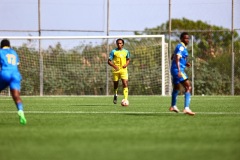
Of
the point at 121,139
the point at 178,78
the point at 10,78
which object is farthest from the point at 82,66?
the point at 121,139

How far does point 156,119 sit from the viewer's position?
15.6 m

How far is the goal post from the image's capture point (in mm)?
37688

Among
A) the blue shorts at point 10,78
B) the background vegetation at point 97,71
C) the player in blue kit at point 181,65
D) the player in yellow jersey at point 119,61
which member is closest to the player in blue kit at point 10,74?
the blue shorts at point 10,78

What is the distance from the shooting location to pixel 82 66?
38625mm

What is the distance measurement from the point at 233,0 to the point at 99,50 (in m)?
7.85

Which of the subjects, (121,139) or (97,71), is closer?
(121,139)

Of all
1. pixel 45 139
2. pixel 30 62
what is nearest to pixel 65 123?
pixel 45 139

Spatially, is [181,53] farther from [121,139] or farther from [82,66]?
[82,66]

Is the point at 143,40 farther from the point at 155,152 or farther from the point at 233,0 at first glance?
the point at 155,152

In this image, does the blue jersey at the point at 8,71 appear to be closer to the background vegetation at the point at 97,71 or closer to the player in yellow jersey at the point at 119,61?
the player in yellow jersey at the point at 119,61

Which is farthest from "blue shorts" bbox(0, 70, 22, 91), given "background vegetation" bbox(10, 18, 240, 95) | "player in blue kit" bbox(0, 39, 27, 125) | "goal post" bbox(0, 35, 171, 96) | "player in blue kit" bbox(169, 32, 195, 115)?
"background vegetation" bbox(10, 18, 240, 95)

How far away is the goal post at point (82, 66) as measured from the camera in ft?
124

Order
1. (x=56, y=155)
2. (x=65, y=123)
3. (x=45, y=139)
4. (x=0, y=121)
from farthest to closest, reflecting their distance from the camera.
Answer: (x=0, y=121) → (x=65, y=123) → (x=45, y=139) → (x=56, y=155)

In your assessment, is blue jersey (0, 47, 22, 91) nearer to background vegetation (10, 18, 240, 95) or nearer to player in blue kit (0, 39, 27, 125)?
player in blue kit (0, 39, 27, 125)
